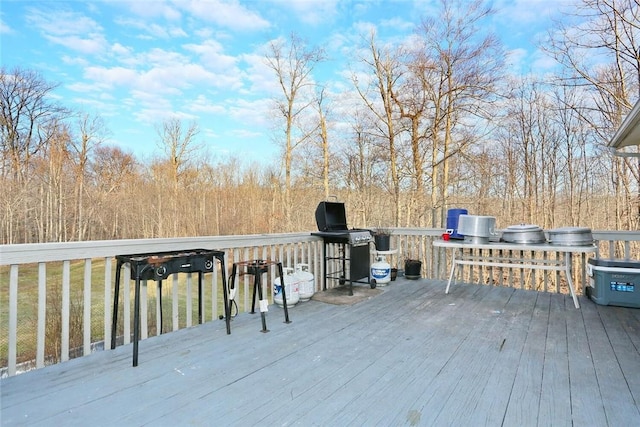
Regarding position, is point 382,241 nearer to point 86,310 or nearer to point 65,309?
point 86,310

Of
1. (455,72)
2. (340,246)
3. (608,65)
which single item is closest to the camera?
(340,246)

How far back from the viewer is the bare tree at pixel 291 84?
10867 millimetres

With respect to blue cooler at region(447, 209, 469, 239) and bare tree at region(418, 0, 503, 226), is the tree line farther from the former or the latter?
blue cooler at region(447, 209, 469, 239)

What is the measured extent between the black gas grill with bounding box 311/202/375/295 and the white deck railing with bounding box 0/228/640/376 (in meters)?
0.21

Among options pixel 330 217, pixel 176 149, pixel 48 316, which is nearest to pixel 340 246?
pixel 330 217

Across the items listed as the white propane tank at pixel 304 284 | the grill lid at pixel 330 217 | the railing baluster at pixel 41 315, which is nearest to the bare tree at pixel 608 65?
the grill lid at pixel 330 217

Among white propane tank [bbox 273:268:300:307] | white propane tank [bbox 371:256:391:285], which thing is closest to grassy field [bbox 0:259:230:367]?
white propane tank [bbox 273:268:300:307]

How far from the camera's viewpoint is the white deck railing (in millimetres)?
2068

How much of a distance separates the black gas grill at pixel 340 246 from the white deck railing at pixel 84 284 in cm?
21

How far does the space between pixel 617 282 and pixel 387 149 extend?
807 cm

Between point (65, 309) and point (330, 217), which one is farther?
point (330, 217)

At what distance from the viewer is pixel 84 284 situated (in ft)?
7.61

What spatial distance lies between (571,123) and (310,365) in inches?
459

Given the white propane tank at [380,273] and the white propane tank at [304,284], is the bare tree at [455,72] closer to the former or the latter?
the white propane tank at [380,273]
